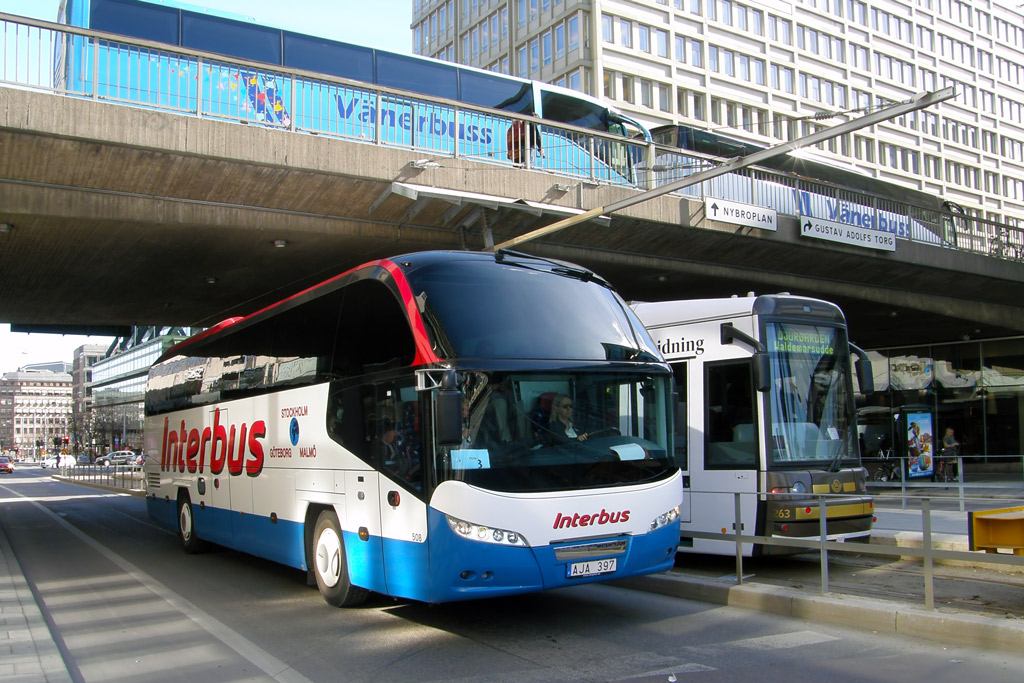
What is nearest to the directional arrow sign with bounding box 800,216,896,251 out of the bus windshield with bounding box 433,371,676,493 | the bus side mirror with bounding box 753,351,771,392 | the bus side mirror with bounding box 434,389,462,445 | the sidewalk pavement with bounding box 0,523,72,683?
the bus side mirror with bounding box 753,351,771,392

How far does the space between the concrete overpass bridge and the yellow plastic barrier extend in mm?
10039

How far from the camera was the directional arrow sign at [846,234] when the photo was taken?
2111 cm

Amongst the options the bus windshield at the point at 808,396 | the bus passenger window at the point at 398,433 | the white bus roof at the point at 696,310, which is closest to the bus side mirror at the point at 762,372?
the bus windshield at the point at 808,396

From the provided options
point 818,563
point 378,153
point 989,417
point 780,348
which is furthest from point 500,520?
point 989,417

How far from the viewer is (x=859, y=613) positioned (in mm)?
7695

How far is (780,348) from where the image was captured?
423 inches

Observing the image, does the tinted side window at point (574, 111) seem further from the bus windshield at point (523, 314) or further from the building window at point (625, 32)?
the building window at point (625, 32)

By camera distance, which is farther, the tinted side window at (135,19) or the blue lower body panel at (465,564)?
the tinted side window at (135,19)

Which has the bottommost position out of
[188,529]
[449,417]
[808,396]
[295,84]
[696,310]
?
[188,529]

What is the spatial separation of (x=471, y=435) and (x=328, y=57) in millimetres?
15795

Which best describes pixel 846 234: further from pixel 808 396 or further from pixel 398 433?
pixel 398 433

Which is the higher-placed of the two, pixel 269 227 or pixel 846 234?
pixel 846 234

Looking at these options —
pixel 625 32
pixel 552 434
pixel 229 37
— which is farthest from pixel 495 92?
pixel 625 32

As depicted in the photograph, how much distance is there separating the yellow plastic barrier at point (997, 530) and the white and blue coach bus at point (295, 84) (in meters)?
11.2
